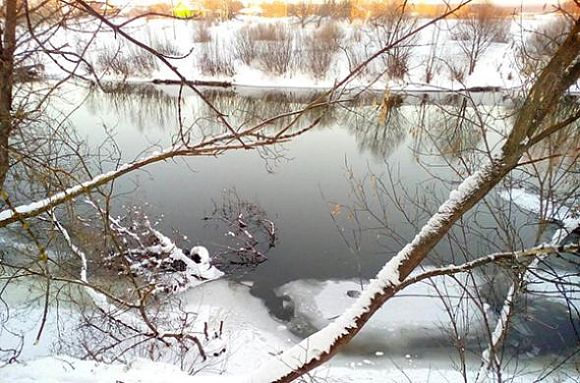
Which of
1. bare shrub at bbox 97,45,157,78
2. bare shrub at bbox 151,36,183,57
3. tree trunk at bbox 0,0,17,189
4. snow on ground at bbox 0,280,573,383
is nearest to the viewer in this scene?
tree trunk at bbox 0,0,17,189

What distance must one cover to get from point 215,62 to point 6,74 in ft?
55.5

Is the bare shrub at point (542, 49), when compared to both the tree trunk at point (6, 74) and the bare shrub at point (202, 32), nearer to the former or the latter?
the tree trunk at point (6, 74)

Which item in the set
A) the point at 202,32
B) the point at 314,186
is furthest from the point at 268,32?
the point at 314,186

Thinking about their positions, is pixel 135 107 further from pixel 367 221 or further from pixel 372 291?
pixel 372 291

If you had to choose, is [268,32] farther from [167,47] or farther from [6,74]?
[6,74]

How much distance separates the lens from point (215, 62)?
1803 centimetres

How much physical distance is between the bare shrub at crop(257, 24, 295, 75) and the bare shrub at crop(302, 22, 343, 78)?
60cm

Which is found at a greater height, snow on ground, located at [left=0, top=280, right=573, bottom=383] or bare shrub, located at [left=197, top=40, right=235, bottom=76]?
bare shrub, located at [left=197, top=40, right=235, bottom=76]

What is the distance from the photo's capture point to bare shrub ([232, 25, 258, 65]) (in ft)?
60.8

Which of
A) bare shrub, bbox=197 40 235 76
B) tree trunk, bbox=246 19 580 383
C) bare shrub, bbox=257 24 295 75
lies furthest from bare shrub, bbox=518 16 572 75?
bare shrub, bbox=197 40 235 76

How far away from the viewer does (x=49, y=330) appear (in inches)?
225

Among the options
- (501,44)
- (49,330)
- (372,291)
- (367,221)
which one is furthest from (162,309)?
(501,44)

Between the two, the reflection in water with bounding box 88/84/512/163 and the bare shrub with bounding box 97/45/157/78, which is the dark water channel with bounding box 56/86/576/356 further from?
the bare shrub with bounding box 97/45/157/78

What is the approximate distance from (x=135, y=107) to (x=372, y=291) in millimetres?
12647
